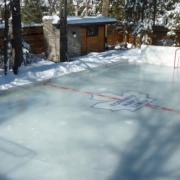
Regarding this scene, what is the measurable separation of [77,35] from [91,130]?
1069 centimetres

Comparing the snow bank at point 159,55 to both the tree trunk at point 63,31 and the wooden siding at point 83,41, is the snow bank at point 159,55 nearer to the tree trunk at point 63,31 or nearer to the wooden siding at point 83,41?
the wooden siding at point 83,41

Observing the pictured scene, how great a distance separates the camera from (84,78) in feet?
40.6

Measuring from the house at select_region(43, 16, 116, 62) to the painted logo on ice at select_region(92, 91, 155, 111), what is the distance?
20.5 feet

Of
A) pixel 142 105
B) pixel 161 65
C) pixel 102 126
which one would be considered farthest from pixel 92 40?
pixel 102 126

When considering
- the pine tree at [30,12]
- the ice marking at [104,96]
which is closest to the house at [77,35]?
the pine tree at [30,12]

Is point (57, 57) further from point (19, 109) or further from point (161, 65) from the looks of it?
point (19, 109)

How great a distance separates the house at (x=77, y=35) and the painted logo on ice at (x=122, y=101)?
6.26 meters

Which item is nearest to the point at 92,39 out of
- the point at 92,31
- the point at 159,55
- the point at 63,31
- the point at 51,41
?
the point at 92,31

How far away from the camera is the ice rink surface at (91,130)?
5.29m

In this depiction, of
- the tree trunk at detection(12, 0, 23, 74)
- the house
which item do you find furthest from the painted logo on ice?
the house

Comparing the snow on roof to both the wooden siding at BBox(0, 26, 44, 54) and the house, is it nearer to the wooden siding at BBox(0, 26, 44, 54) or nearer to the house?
the house

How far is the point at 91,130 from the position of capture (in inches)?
278

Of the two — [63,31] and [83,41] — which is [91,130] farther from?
[83,41]

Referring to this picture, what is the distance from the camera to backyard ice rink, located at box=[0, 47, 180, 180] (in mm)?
5297
